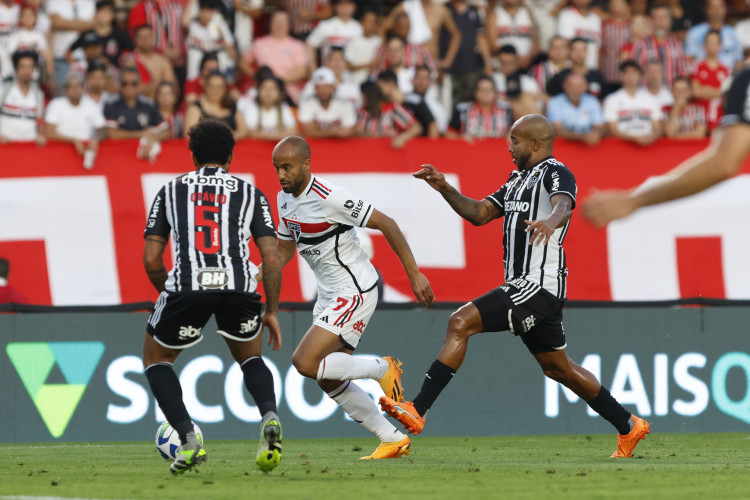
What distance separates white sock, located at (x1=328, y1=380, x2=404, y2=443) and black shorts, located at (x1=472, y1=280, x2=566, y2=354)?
0.96 metres

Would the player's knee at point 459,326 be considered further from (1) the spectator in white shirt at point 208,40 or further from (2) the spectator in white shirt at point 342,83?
(1) the spectator in white shirt at point 208,40

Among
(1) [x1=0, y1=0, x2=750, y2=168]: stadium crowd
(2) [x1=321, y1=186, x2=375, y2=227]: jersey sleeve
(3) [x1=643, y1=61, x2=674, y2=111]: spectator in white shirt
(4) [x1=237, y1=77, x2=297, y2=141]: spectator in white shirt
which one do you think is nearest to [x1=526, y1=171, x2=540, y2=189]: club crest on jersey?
(2) [x1=321, y1=186, x2=375, y2=227]: jersey sleeve

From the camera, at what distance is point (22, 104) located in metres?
13.6

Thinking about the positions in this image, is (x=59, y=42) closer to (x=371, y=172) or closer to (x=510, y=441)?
(x=371, y=172)

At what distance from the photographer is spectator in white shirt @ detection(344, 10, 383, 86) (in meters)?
15.2

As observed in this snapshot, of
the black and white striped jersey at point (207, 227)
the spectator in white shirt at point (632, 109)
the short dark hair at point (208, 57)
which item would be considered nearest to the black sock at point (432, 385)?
the black and white striped jersey at point (207, 227)

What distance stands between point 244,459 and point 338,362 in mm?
1218

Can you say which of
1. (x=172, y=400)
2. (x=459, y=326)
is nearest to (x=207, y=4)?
(x=459, y=326)

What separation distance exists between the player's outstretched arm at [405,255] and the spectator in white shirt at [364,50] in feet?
23.6

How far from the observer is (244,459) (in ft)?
28.5

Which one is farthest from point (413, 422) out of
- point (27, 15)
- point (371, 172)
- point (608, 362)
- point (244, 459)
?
point (27, 15)

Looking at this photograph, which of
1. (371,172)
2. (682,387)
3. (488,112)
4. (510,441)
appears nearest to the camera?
(510,441)

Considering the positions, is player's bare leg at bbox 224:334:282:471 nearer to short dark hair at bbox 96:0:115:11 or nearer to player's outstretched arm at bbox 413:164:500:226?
player's outstretched arm at bbox 413:164:500:226

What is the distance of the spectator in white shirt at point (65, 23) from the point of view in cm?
1490
